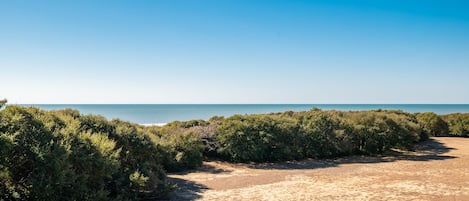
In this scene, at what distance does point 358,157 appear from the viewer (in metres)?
21.1

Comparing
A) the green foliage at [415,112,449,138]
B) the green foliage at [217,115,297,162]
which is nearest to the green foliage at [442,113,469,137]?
the green foliage at [415,112,449,138]

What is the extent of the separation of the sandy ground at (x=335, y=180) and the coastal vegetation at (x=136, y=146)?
105 centimetres

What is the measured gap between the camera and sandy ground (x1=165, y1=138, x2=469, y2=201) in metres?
11.2

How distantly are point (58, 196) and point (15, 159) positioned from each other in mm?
1319

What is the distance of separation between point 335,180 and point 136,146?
8.24 metres

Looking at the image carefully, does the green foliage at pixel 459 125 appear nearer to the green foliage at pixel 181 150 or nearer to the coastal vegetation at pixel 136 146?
the coastal vegetation at pixel 136 146

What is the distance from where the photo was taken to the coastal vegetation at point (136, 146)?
780cm

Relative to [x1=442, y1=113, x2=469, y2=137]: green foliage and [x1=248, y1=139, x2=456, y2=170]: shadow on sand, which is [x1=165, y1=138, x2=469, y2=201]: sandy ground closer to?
[x1=248, y1=139, x2=456, y2=170]: shadow on sand

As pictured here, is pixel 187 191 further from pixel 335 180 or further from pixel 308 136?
pixel 308 136

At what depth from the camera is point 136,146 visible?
1338cm

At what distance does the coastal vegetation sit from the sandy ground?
1.05 metres

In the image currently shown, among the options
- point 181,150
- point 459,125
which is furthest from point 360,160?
point 459,125

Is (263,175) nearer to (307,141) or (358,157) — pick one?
(307,141)

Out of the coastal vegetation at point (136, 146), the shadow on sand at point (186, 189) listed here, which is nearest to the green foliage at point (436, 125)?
the coastal vegetation at point (136, 146)
